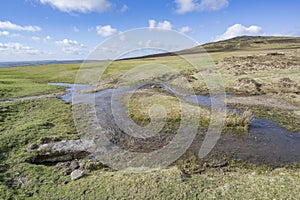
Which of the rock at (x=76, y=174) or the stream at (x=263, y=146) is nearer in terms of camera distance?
the rock at (x=76, y=174)

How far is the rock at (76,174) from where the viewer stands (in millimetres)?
9196

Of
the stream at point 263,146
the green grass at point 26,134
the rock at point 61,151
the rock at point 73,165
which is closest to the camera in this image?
the green grass at point 26,134

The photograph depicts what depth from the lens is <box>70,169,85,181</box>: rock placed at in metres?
9.20

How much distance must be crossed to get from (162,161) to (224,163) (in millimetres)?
3161

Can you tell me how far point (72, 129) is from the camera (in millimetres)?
14844

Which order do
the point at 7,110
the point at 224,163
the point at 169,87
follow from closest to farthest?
the point at 224,163
the point at 7,110
the point at 169,87

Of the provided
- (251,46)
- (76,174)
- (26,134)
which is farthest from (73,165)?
(251,46)

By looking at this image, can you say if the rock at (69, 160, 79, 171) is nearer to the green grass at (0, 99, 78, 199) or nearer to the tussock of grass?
the green grass at (0, 99, 78, 199)

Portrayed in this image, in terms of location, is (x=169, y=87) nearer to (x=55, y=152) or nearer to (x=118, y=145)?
(x=118, y=145)

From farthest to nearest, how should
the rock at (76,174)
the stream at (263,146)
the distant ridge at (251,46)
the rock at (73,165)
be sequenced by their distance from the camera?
the distant ridge at (251,46) → the stream at (263,146) → the rock at (73,165) → the rock at (76,174)

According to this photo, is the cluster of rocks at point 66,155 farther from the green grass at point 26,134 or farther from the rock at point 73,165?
the green grass at point 26,134

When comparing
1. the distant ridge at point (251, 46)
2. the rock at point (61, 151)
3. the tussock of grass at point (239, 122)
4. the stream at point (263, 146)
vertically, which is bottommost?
the stream at point (263, 146)

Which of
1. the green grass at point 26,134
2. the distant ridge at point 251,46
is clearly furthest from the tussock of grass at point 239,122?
the distant ridge at point 251,46

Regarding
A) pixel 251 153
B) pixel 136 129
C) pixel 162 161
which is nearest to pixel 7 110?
pixel 136 129
